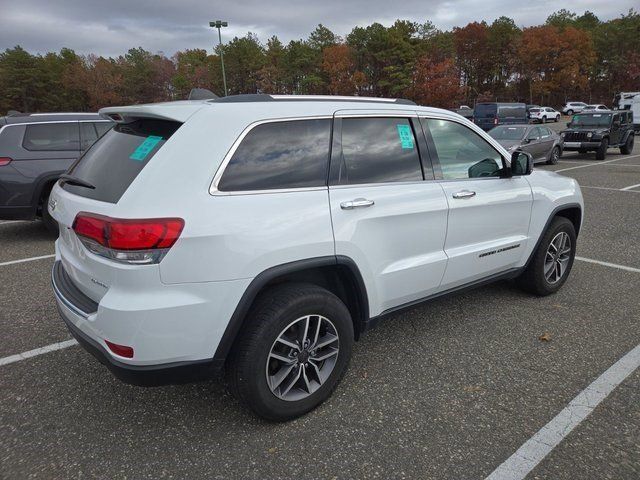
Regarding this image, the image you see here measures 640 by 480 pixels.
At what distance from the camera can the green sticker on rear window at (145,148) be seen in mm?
2295

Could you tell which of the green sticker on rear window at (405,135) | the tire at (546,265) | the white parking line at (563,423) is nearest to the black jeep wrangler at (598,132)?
the tire at (546,265)

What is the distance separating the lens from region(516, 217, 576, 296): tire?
4008 millimetres

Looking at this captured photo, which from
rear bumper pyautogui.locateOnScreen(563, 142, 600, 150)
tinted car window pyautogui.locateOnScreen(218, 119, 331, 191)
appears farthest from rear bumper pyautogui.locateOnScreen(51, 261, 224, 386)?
rear bumper pyautogui.locateOnScreen(563, 142, 600, 150)

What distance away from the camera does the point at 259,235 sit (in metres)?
2.22

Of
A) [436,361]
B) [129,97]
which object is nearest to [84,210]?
[436,361]

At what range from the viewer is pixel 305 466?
7.35 ft

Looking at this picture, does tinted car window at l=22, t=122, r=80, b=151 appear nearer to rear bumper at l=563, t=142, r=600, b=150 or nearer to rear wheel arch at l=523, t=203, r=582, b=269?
rear wheel arch at l=523, t=203, r=582, b=269

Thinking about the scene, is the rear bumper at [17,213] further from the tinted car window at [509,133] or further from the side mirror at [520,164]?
the tinted car window at [509,133]

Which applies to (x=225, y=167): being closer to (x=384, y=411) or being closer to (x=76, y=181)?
(x=76, y=181)

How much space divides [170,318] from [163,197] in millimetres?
557

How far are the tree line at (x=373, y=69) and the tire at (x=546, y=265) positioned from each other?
53263 millimetres

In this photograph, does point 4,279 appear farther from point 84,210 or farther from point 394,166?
point 394,166

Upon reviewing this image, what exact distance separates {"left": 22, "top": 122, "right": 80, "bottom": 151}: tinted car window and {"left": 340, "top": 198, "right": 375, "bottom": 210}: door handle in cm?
572

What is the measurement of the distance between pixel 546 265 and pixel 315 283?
254 centimetres
